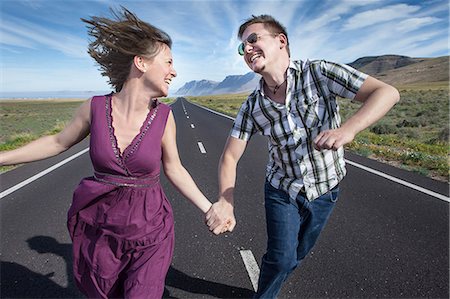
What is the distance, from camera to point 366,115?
1.67m

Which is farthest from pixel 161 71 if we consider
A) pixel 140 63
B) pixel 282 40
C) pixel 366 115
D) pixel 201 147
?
pixel 201 147

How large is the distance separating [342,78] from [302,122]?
0.37m

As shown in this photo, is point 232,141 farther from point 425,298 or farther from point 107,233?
point 425,298

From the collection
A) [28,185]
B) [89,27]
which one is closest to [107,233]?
[89,27]

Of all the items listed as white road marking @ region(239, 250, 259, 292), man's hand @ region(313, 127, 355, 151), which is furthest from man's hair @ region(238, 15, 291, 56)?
white road marking @ region(239, 250, 259, 292)

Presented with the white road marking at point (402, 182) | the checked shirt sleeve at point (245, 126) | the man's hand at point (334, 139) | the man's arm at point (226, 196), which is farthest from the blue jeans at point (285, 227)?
the white road marking at point (402, 182)

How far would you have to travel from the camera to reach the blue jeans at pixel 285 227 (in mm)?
2193

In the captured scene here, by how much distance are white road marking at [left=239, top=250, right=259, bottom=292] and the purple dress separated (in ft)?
4.52

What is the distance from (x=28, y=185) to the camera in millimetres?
6078

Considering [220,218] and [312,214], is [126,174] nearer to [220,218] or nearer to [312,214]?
[220,218]

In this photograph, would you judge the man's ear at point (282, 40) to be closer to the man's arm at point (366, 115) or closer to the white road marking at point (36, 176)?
the man's arm at point (366, 115)

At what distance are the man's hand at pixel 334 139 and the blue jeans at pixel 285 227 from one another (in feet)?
2.38

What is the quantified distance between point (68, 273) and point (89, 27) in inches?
96.5

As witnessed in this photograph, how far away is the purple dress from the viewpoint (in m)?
1.80
